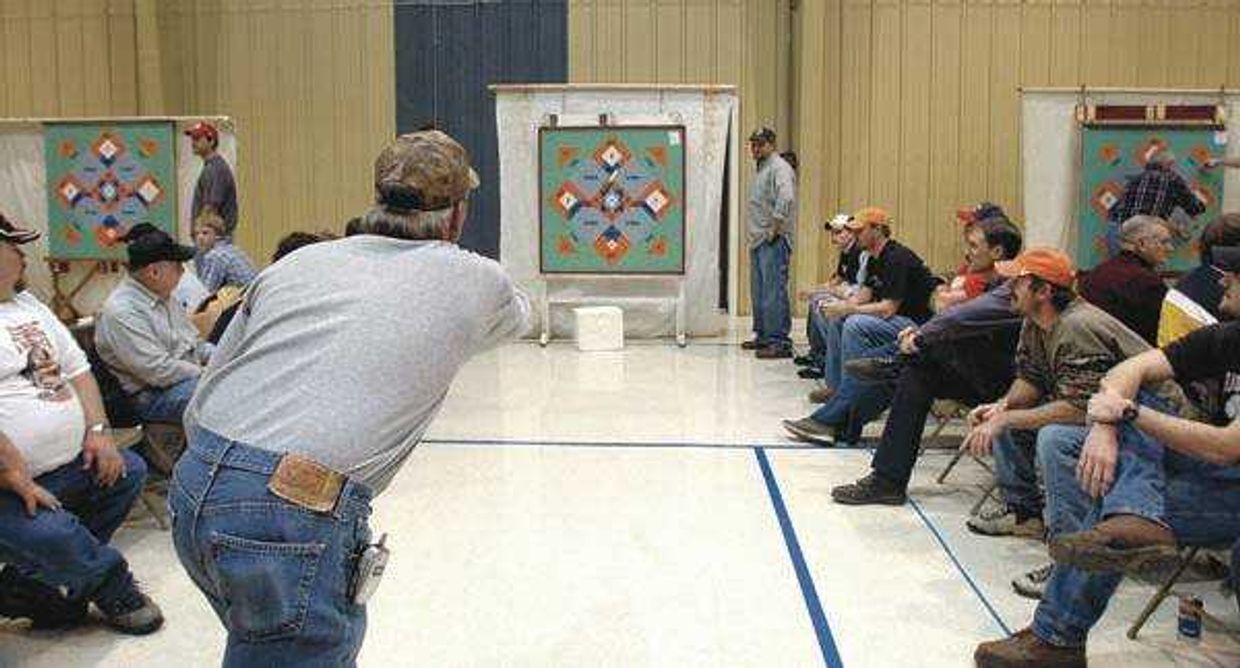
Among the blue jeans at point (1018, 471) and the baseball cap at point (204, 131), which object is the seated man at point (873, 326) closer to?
the blue jeans at point (1018, 471)

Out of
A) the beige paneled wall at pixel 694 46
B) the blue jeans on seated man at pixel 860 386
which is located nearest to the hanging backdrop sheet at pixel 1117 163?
the beige paneled wall at pixel 694 46

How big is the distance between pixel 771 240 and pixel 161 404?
5.07 meters

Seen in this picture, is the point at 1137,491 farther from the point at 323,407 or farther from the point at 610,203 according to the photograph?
A: the point at 610,203

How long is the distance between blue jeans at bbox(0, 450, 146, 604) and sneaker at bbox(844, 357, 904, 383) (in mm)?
2856

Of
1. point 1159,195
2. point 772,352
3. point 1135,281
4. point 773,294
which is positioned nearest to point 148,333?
point 1135,281

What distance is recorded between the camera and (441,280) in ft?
6.36

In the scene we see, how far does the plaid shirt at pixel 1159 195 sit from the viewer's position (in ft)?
27.9

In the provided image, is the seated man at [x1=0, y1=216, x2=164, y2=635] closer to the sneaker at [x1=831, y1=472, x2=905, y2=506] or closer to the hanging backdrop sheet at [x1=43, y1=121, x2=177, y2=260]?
the sneaker at [x1=831, y1=472, x2=905, y2=506]

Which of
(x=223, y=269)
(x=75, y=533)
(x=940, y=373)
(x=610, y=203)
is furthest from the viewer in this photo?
(x=610, y=203)

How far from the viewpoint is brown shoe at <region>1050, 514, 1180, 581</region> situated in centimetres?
277

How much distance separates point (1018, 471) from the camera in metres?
4.27

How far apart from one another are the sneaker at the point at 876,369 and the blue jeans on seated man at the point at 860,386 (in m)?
0.31

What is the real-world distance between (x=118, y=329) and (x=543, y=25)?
7239 mm

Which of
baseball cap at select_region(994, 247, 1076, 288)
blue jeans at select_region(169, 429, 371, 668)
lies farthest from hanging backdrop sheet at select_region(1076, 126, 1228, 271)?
blue jeans at select_region(169, 429, 371, 668)
